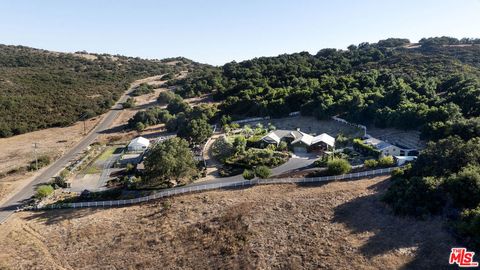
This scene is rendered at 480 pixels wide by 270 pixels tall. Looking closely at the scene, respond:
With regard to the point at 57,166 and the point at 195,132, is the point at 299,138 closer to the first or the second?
the point at 195,132

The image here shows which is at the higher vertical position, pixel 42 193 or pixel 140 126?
pixel 140 126

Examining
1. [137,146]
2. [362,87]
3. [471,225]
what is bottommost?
[471,225]

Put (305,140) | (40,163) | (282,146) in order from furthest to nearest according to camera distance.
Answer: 1. (40,163)
2. (305,140)
3. (282,146)

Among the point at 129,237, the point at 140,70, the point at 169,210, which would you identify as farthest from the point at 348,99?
the point at 140,70

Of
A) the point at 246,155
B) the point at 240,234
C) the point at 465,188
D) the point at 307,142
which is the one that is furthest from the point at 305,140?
the point at 465,188

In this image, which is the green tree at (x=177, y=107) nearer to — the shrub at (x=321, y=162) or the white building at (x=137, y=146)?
the white building at (x=137, y=146)

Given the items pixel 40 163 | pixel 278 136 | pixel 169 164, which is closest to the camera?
pixel 169 164

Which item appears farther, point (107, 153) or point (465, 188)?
point (107, 153)
